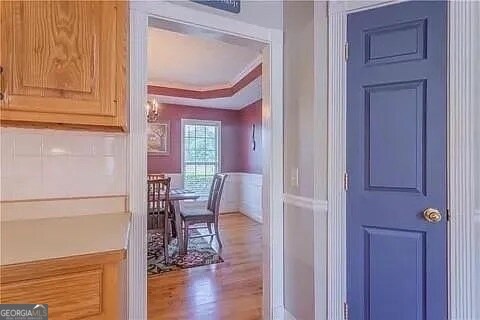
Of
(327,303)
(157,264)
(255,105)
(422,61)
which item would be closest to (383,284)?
(327,303)

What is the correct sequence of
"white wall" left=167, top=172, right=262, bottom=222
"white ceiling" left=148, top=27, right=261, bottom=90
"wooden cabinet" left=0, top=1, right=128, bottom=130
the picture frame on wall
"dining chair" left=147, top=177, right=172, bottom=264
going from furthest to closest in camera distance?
the picture frame on wall → "white wall" left=167, top=172, right=262, bottom=222 → "dining chair" left=147, top=177, right=172, bottom=264 → "white ceiling" left=148, top=27, right=261, bottom=90 → "wooden cabinet" left=0, top=1, right=128, bottom=130

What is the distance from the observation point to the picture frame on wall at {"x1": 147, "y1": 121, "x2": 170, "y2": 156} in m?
6.78

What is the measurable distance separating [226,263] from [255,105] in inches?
142

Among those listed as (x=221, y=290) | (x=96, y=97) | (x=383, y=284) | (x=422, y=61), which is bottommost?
(x=221, y=290)

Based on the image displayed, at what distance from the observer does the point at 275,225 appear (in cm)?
240

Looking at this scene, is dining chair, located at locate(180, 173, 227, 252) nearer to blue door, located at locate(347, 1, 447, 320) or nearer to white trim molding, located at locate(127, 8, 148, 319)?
white trim molding, located at locate(127, 8, 148, 319)

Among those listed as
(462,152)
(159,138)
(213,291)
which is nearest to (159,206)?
(213,291)

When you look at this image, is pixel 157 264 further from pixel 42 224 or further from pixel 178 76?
pixel 178 76

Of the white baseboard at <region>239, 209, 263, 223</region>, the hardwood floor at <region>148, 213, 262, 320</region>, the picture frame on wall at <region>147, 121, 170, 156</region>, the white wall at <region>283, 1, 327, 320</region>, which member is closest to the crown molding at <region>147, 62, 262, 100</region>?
the picture frame on wall at <region>147, 121, 170, 156</region>

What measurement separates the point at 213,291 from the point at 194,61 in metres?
2.93

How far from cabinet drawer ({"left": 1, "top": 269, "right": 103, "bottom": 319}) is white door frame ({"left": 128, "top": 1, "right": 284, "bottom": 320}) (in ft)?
2.36

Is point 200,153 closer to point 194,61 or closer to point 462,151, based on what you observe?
point 194,61

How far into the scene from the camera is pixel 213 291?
310 cm

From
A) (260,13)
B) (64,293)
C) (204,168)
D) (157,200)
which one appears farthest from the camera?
(204,168)
